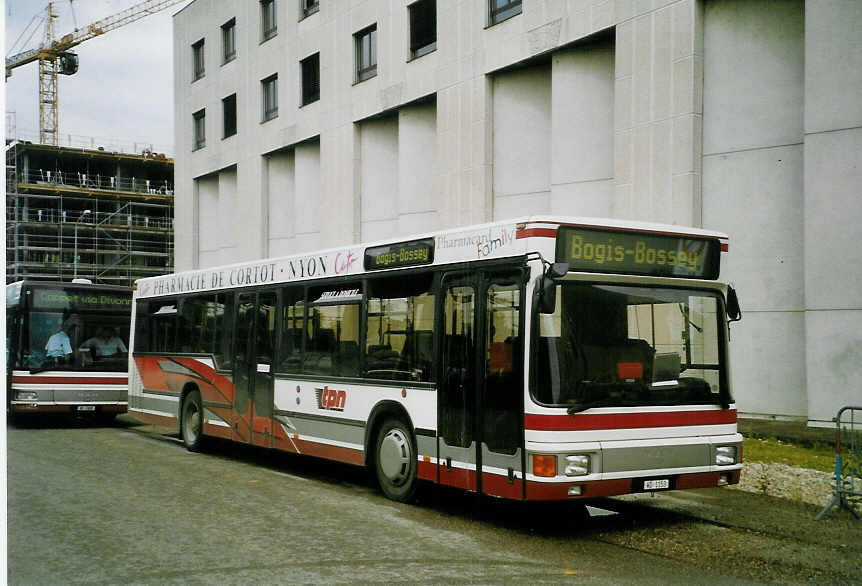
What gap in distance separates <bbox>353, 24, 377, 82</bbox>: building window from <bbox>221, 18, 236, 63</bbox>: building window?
959 cm

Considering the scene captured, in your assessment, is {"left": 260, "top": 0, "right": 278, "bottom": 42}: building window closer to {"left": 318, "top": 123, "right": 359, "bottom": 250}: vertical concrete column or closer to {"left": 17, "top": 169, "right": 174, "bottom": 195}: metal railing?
{"left": 318, "top": 123, "right": 359, "bottom": 250}: vertical concrete column

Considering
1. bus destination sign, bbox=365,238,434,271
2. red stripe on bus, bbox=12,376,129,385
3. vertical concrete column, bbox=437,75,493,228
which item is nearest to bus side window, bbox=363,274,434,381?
bus destination sign, bbox=365,238,434,271

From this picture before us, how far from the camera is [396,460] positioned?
1007cm

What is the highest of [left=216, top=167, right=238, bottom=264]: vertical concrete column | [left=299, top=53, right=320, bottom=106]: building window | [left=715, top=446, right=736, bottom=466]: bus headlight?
[left=299, top=53, right=320, bottom=106]: building window

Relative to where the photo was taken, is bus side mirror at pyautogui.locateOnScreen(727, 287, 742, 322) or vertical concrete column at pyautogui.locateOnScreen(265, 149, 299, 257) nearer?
bus side mirror at pyautogui.locateOnScreen(727, 287, 742, 322)

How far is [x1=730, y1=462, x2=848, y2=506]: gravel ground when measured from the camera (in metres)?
10.4

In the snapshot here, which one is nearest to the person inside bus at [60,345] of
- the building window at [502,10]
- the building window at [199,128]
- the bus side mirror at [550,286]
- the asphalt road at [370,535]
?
the asphalt road at [370,535]

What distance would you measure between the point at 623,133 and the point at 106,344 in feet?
37.3

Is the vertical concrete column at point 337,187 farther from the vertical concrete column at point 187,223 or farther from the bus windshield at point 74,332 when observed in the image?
the vertical concrete column at point 187,223

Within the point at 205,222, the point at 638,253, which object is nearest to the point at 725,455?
the point at 638,253

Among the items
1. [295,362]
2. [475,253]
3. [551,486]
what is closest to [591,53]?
[295,362]

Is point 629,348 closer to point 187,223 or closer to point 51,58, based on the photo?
point 51,58

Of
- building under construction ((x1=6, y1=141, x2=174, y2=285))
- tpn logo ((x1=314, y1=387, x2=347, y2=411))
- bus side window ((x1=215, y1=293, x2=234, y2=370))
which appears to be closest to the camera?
tpn logo ((x1=314, y1=387, x2=347, y2=411))

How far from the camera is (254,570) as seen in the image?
6.79 m
